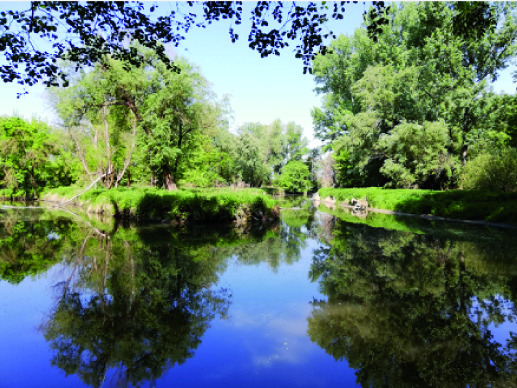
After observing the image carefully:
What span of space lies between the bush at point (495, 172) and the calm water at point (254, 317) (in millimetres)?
10837

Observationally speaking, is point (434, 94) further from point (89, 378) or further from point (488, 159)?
point (89, 378)

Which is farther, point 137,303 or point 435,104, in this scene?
point 435,104

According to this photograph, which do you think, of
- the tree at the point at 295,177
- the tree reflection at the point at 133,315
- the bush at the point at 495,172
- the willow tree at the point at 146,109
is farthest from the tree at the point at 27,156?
the bush at the point at 495,172

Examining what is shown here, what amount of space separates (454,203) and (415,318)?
17.1 m

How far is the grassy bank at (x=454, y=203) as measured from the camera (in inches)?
650

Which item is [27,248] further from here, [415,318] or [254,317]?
[415,318]

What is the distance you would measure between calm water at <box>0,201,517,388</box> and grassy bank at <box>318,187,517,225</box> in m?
8.35

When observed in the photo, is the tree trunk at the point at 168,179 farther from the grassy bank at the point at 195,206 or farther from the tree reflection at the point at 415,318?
the tree reflection at the point at 415,318

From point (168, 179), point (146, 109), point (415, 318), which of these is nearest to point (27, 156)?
point (146, 109)

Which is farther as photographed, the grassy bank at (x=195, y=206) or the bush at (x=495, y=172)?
the bush at (x=495, y=172)

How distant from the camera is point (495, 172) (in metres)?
18.7

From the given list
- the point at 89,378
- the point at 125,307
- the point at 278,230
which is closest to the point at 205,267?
the point at 125,307

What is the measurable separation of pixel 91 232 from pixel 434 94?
28.4 meters

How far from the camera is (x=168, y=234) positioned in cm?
1293
